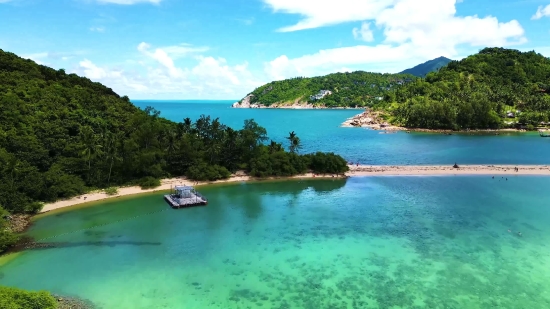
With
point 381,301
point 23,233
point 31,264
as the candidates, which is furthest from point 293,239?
point 23,233

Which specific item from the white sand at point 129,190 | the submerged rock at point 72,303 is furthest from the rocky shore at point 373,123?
the submerged rock at point 72,303

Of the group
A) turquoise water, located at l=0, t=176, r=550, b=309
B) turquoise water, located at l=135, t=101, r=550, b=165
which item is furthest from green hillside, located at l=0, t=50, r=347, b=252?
turquoise water, located at l=135, t=101, r=550, b=165

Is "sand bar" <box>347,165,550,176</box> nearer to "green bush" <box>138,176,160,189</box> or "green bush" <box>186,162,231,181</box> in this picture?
"green bush" <box>186,162,231,181</box>

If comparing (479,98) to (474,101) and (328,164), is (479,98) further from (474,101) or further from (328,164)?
(328,164)

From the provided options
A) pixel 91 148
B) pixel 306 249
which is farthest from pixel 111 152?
pixel 306 249

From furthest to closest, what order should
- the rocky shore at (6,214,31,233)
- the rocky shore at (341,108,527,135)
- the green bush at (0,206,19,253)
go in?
the rocky shore at (341,108,527,135)
the rocky shore at (6,214,31,233)
the green bush at (0,206,19,253)

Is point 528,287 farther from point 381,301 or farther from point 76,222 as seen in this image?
point 76,222
